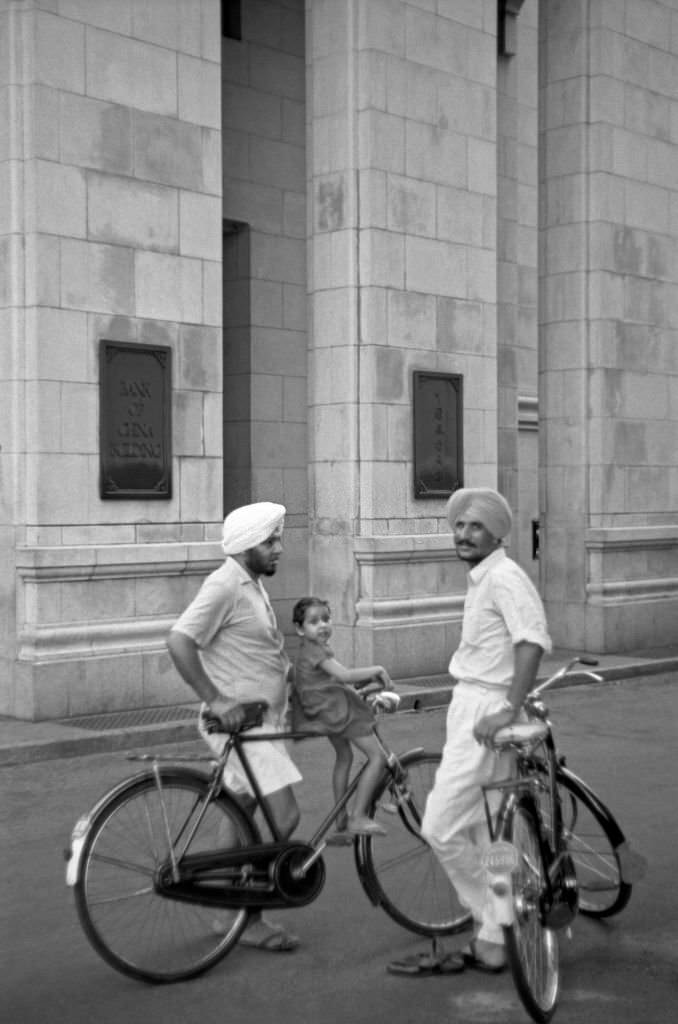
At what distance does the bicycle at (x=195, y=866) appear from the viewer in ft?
18.2

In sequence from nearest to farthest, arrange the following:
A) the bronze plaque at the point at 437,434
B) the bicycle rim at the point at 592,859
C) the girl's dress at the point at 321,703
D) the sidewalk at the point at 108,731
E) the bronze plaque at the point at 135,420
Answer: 1. the bicycle rim at the point at 592,859
2. the girl's dress at the point at 321,703
3. the sidewalk at the point at 108,731
4. the bronze plaque at the point at 135,420
5. the bronze plaque at the point at 437,434

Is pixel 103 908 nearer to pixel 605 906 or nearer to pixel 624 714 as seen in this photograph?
pixel 605 906

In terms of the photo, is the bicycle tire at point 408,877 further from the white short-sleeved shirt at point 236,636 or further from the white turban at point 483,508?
the white turban at point 483,508

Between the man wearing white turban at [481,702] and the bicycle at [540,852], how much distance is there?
82 mm

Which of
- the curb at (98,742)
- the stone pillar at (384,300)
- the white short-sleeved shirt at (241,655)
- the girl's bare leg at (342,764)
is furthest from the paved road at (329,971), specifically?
the stone pillar at (384,300)

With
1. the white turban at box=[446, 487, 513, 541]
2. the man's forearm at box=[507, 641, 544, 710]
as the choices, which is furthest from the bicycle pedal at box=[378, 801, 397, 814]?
the white turban at box=[446, 487, 513, 541]

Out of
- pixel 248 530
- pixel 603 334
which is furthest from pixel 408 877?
pixel 603 334

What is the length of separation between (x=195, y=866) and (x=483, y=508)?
1.71 m

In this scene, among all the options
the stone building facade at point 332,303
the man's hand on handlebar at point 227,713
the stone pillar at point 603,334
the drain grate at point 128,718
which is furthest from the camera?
the stone pillar at point 603,334

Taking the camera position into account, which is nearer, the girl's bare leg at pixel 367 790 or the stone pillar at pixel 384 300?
the girl's bare leg at pixel 367 790

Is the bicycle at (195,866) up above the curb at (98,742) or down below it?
above

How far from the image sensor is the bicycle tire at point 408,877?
6152 millimetres

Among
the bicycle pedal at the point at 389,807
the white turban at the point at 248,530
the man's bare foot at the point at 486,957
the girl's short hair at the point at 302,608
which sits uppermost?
the white turban at the point at 248,530

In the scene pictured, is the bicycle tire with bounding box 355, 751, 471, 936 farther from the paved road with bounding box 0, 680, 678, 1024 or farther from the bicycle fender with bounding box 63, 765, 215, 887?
the bicycle fender with bounding box 63, 765, 215, 887
